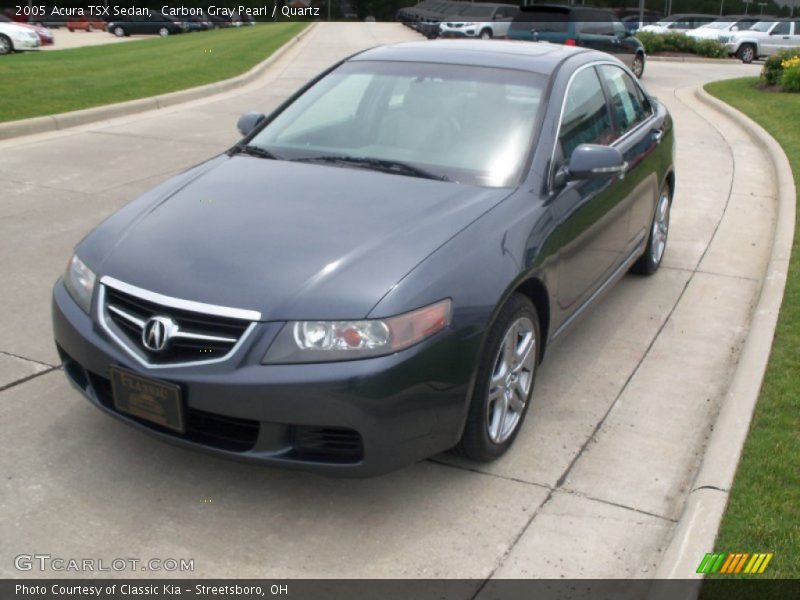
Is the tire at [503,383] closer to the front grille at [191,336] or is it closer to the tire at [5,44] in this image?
the front grille at [191,336]

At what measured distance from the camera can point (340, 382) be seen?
312 centimetres

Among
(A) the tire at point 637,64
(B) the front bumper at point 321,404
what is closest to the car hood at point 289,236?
(B) the front bumper at point 321,404

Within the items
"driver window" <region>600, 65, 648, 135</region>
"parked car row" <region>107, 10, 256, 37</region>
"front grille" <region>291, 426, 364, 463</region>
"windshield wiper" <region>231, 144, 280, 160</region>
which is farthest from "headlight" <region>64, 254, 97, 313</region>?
"parked car row" <region>107, 10, 256, 37</region>

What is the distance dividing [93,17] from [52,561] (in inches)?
2580

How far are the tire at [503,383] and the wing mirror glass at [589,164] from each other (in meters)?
0.77

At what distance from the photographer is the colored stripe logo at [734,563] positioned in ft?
10.3

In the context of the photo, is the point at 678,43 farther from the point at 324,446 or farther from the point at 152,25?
the point at 152,25

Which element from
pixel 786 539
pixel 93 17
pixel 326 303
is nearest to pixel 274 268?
pixel 326 303

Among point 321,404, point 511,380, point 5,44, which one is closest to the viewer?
point 321,404

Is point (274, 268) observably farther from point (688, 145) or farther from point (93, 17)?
point (93, 17)

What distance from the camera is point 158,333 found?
327 cm

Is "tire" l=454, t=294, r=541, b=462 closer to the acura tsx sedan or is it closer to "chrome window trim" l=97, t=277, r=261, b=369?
the acura tsx sedan

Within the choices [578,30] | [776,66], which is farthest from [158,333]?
[578,30]

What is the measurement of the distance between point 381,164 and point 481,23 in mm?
35232
